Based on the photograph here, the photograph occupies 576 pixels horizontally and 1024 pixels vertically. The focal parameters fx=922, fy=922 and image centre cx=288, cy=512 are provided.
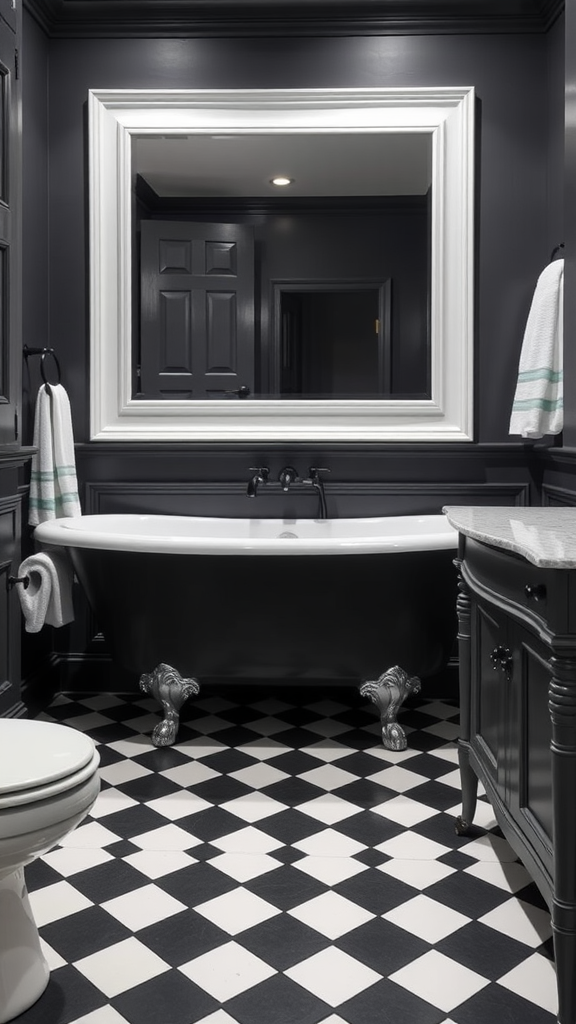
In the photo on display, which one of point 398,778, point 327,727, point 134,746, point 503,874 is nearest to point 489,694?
point 503,874

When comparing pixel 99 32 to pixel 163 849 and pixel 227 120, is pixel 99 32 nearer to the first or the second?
pixel 227 120

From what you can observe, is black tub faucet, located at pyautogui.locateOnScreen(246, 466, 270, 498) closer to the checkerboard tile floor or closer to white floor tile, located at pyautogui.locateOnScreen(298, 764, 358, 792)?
the checkerboard tile floor

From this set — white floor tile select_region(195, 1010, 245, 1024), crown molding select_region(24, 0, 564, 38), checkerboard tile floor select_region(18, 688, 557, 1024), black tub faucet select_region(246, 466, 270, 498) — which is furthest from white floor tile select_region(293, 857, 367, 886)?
crown molding select_region(24, 0, 564, 38)

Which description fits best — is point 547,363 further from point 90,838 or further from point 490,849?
point 90,838

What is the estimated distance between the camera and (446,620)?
9.43 feet

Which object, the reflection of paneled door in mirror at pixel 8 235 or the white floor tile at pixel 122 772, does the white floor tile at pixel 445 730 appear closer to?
the white floor tile at pixel 122 772

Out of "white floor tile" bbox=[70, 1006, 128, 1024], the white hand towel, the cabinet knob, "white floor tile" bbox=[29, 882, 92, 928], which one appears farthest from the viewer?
the white hand towel

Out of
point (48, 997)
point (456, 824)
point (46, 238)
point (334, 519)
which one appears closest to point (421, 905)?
point (456, 824)

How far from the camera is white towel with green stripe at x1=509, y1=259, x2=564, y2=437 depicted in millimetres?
3105

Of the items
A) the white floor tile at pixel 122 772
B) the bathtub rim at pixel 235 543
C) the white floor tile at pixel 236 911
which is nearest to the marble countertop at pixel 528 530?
the bathtub rim at pixel 235 543

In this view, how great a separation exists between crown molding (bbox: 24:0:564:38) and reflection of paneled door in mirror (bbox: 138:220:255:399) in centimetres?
70

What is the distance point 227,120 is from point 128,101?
0.37 meters

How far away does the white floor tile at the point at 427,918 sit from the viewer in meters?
1.78

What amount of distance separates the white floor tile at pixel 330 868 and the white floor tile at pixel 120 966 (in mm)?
445
